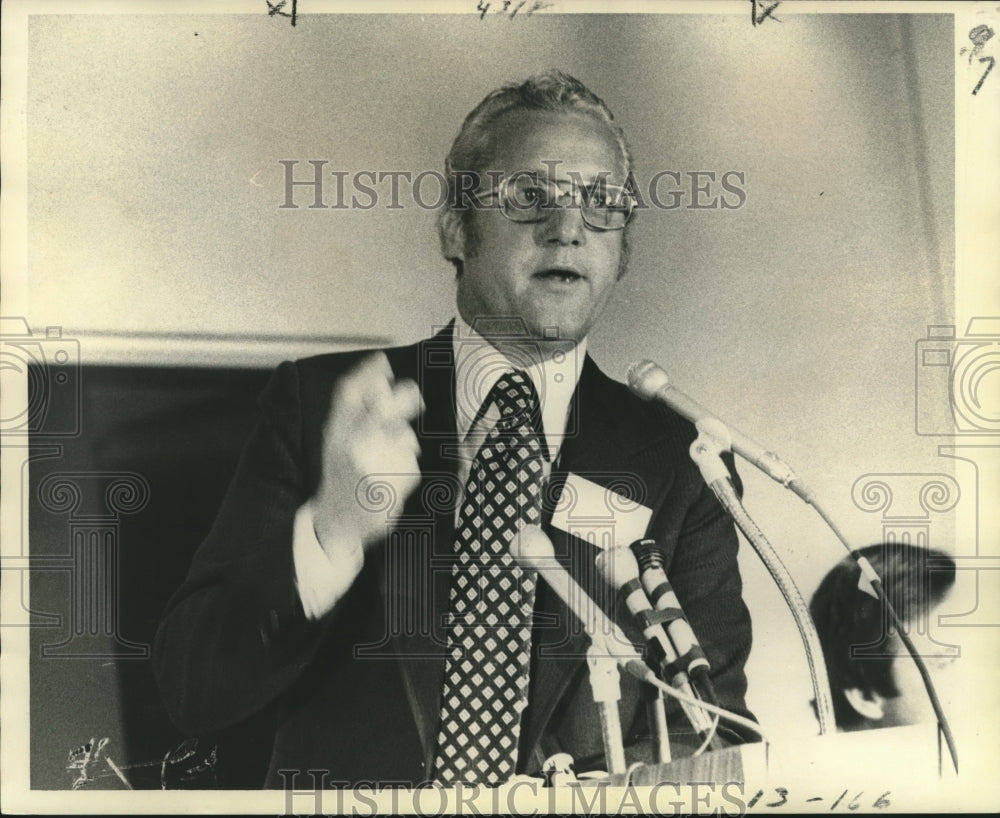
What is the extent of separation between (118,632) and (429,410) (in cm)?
83

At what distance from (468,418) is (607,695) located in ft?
2.13

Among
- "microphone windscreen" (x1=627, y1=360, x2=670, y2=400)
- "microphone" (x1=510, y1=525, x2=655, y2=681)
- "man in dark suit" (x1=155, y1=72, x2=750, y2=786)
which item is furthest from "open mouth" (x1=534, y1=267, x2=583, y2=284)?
"microphone" (x1=510, y1=525, x2=655, y2=681)

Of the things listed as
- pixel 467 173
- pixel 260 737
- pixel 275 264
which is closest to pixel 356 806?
pixel 260 737

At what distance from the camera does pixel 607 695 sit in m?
2.14

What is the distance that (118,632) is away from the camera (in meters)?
2.22

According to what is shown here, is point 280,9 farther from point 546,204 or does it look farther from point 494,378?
point 494,378

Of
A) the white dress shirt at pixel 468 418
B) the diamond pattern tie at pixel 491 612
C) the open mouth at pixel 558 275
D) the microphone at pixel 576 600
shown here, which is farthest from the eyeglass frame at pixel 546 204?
the microphone at pixel 576 600

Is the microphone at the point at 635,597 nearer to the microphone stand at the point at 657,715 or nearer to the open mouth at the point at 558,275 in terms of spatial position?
the microphone stand at the point at 657,715

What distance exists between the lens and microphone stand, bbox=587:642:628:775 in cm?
214

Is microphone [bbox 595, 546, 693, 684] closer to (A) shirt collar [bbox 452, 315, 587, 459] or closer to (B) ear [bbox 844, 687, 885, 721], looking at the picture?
(A) shirt collar [bbox 452, 315, 587, 459]

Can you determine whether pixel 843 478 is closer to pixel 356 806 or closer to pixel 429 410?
pixel 429 410

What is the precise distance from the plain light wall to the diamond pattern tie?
0.30 metres

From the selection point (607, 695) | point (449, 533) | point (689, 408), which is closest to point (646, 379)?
point (689, 408)

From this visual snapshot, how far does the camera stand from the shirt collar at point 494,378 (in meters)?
2.17
